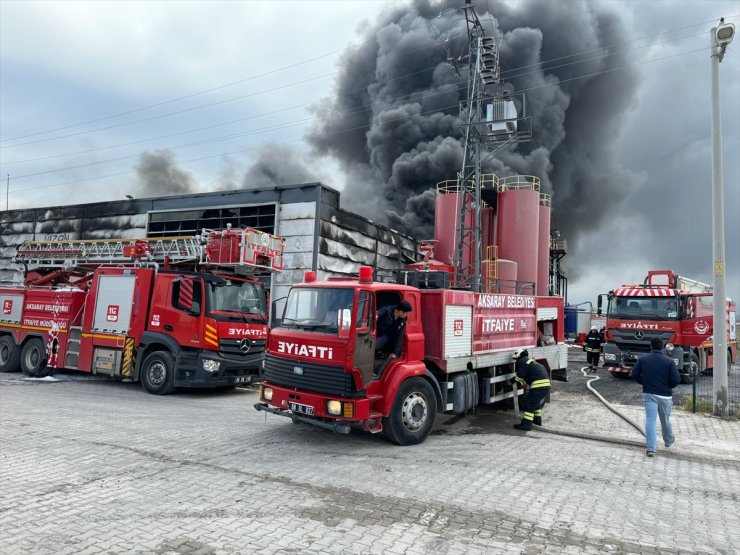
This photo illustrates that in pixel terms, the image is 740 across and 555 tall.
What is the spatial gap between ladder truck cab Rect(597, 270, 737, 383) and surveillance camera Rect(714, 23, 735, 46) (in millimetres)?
7161

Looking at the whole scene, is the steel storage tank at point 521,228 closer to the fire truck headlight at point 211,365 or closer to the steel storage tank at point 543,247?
the steel storage tank at point 543,247

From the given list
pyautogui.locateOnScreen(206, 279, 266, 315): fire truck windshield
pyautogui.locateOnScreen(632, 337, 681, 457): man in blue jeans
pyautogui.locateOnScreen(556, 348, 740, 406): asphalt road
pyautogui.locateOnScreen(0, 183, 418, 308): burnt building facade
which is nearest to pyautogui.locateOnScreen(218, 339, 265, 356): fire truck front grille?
pyautogui.locateOnScreen(206, 279, 266, 315): fire truck windshield

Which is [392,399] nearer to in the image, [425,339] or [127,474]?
[425,339]

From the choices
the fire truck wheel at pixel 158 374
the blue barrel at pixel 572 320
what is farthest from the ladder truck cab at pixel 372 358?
the blue barrel at pixel 572 320

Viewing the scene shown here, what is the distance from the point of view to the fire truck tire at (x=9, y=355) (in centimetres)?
1302

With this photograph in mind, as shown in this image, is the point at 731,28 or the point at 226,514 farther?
the point at 731,28

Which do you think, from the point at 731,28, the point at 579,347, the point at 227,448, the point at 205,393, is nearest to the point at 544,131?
the point at 579,347

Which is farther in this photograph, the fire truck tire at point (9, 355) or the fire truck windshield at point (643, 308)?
the fire truck windshield at point (643, 308)

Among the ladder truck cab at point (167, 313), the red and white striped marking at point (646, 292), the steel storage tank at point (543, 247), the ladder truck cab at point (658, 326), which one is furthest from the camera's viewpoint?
the steel storage tank at point (543, 247)

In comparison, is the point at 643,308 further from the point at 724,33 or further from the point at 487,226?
the point at 487,226

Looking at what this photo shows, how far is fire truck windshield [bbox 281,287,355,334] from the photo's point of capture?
20.5 feet

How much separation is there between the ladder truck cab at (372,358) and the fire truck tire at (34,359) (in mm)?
8707

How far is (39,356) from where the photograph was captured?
1245 cm

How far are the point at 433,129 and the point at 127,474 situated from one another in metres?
37.7
